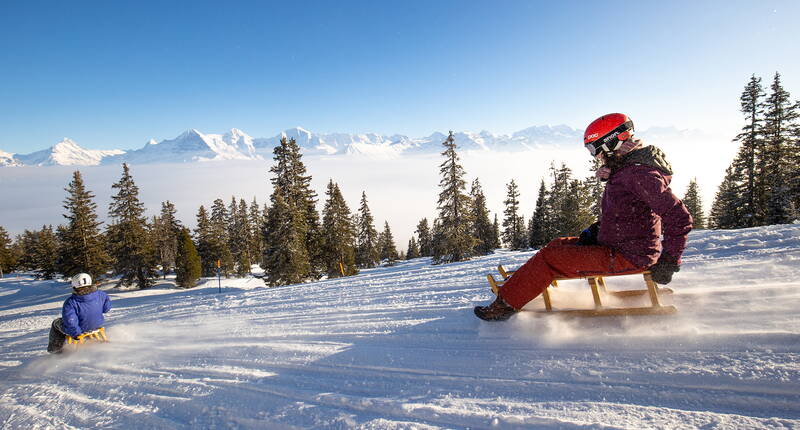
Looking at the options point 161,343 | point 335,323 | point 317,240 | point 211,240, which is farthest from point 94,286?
point 211,240

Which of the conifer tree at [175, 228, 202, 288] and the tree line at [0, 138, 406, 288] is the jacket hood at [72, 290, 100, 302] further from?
the conifer tree at [175, 228, 202, 288]

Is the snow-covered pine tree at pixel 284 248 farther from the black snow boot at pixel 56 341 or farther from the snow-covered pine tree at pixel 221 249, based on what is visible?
the snow-covered pine tree at pixel 221 249

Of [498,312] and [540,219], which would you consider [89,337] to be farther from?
[540,219]

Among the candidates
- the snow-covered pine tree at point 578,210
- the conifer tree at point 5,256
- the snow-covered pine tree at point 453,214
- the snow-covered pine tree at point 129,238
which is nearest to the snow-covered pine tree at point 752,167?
the snow-covered pine tree at point 578,210

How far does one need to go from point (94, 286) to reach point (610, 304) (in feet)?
27.8

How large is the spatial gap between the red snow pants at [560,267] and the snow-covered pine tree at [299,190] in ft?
85.6

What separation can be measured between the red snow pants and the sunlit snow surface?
382 mm

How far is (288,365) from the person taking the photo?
3.90m

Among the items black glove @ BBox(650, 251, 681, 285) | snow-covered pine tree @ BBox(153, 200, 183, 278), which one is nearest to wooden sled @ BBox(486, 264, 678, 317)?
black glove @ BBox(650, 251, 681, 285)

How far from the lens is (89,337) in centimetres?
575

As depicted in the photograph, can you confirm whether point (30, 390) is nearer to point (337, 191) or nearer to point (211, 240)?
point (337, 191)

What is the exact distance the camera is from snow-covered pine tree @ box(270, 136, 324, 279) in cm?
2958

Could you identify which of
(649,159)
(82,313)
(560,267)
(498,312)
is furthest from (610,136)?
(82,313)

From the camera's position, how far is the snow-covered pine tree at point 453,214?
2933 cm
